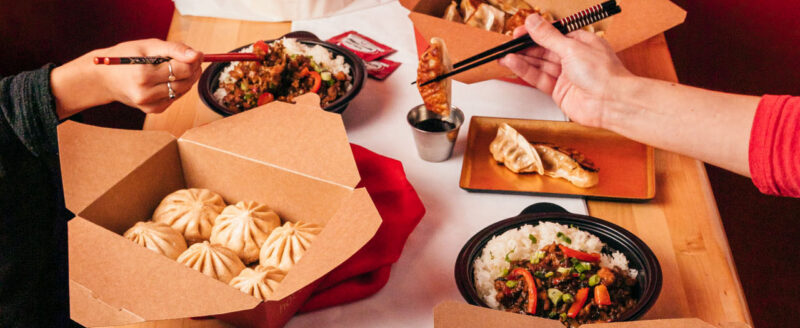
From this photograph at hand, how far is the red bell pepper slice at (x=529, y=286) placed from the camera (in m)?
1.24

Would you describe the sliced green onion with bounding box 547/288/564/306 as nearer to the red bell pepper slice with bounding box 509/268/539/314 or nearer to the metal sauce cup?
the red bell pepper slice with bounding box 509/268/539/314

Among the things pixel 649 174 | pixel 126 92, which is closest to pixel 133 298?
pixel 126 92

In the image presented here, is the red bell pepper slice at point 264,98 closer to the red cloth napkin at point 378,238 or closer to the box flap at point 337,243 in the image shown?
the red cloth napkin at point 378,238

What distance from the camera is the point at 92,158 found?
1426 mm

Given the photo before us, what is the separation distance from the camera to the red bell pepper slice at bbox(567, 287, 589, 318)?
1.23 meters

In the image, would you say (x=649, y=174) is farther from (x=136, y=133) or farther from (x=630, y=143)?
(x=136, y=133)

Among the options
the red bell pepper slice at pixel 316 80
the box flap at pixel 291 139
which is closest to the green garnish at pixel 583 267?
the box flap at pixel 291 139

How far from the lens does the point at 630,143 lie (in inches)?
68.0

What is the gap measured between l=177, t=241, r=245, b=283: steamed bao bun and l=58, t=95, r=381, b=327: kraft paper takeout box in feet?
0.32

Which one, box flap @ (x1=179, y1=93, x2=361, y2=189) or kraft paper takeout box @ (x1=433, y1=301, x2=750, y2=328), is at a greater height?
kraft paper takeout box @ (x1=433, y1=301, x2=750, y2=328)

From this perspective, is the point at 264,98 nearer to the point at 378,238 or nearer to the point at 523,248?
the point at 378,238

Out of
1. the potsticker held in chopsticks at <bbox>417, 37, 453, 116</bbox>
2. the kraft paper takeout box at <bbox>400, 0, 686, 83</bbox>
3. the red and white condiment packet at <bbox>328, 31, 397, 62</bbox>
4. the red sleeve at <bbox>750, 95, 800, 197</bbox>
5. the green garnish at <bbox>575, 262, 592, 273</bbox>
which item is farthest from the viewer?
the red and white condiment packet at <bbox>328, 31, 397, 62</bbox>

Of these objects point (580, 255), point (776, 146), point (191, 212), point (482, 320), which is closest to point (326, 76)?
point (191, 212)

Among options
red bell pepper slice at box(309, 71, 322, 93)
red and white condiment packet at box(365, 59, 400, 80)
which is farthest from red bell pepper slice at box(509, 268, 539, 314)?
red and white condiment packet at box(365, 59, 400, 80)
